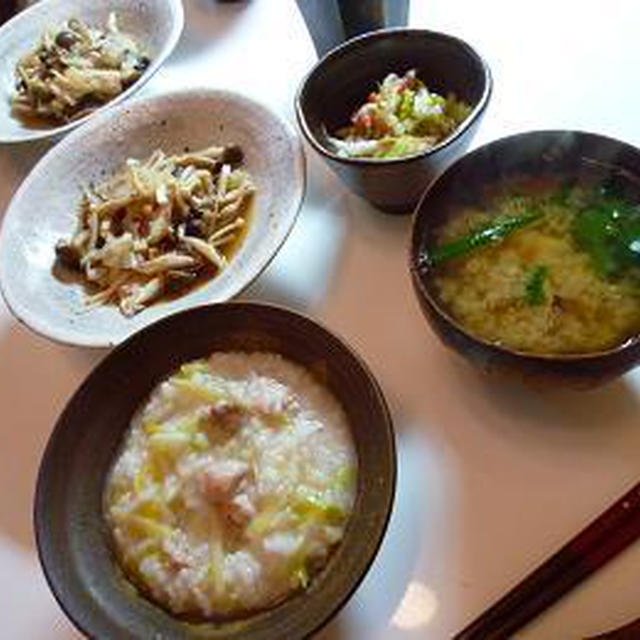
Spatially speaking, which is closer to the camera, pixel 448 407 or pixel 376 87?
pixel 448 407

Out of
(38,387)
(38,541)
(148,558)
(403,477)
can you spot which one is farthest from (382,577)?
(38,387)

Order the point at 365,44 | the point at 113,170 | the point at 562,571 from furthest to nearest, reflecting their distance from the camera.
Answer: the point at 113,170
the point at 365,44
the point at 562,571

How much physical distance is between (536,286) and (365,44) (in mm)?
635

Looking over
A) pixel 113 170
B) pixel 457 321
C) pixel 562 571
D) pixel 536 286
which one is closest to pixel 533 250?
pixel 536 286

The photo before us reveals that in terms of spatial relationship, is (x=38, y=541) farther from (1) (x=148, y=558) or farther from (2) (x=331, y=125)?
(2) (x=331, y=125)

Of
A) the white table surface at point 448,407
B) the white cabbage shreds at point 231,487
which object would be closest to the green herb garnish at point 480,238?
the white table surface at point 448,407

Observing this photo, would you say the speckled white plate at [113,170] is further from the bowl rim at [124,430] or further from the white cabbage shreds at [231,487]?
the white cabbage shreds at [231,487]

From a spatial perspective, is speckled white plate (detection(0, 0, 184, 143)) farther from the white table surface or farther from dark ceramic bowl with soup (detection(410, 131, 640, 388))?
dark ceramic bowl with soup (detection(410, 131, 640, 388))

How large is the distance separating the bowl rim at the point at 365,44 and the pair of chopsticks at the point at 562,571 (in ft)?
2.06

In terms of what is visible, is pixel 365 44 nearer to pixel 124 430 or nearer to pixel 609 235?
Answer: pixel 609 235

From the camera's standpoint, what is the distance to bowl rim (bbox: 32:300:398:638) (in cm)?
103

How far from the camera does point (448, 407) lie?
1.26 metres

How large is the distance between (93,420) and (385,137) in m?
0.70

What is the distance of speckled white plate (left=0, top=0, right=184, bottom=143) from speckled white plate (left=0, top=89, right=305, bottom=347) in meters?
0.13
